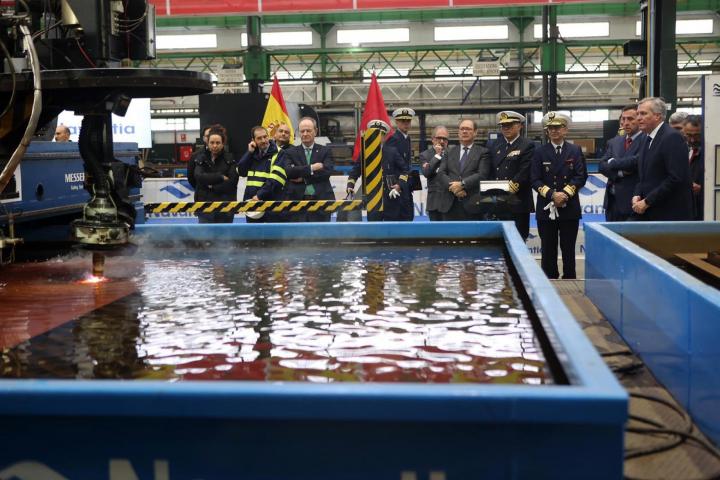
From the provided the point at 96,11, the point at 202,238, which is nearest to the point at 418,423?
the point at 96,11

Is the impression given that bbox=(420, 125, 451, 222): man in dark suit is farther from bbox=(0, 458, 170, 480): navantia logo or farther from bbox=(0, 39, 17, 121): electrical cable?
bbox=(0, 458, 170, 480): navantia logo

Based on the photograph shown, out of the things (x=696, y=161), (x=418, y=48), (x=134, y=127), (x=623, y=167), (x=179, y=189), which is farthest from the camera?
(x=418, y=48)

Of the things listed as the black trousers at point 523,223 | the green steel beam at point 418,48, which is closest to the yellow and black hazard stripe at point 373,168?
the black trousers at point 523,223

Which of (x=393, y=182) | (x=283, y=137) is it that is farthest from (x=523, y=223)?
(x=283, y=137)

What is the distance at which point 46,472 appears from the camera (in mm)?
1358

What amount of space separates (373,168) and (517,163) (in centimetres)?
111

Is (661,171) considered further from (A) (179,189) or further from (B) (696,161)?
(A) (179,189)

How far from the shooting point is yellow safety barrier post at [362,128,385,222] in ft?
20.9

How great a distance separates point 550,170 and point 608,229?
200 centimetres

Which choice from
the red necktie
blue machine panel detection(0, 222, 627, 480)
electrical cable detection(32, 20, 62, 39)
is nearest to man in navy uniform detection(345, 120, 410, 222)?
the red necktie

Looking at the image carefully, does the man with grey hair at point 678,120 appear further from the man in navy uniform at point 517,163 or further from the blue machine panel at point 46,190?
the blue machine panel at point 46,190

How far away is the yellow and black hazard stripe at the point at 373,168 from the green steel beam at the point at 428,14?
13015mm

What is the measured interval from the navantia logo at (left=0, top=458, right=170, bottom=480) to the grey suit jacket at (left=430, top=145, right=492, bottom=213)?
512 cm

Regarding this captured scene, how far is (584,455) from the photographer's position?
1246 mm
